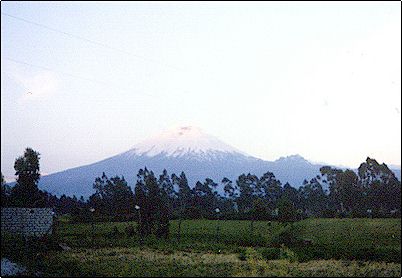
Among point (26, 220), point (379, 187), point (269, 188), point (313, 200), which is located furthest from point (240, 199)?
point (26, 220)

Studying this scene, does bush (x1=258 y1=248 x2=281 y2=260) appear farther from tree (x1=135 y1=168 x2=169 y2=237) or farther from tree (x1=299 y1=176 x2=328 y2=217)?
tree (x1=299 y1=176 x2=328 y2=217)

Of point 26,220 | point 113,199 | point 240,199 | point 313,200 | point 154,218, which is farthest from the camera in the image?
point 240,199

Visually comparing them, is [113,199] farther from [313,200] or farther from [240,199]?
[313,200]

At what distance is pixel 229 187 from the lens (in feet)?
245

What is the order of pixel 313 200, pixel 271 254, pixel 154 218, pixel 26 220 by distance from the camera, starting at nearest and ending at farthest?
pixel 271 254, pixel 26 220, pixel 154 218, pixel 313 200

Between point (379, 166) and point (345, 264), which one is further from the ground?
point (379, 166)

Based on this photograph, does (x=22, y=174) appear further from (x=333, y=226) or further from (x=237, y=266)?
(x=237, y=266)

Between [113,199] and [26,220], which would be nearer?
[26,220]

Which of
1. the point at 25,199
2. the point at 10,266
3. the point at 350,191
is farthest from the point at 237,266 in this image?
the point at 350,191

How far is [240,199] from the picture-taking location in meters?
64.8

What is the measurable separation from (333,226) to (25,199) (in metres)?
29.5

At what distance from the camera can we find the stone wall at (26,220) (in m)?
23.3

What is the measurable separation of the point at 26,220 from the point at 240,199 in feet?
146

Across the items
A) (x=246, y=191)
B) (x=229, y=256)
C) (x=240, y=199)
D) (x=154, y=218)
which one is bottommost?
(x=229, y=256)
